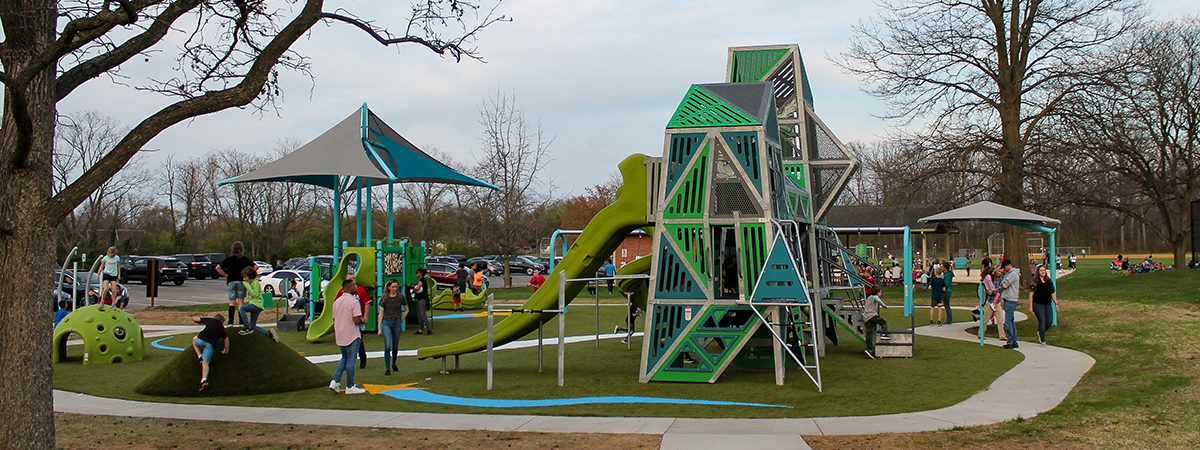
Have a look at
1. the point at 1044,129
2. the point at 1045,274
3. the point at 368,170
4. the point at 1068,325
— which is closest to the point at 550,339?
the point at 368,170

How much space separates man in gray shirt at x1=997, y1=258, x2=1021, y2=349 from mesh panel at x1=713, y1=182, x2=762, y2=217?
6.43m

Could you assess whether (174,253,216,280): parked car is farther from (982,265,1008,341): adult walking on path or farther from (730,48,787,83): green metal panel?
(982,265,1008,341): adult walking on path

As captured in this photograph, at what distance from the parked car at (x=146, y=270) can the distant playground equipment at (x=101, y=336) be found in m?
31.2

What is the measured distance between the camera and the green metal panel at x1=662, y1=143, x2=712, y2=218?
11984mm

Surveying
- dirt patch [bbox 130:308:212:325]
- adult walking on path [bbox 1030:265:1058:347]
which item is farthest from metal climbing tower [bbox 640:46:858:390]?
dirt patch [bbox 130:308:212:325]

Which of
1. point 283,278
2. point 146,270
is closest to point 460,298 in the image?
point 283,278

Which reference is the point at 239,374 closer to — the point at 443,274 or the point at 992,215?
the point at 992,215

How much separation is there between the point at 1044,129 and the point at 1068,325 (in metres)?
12.8

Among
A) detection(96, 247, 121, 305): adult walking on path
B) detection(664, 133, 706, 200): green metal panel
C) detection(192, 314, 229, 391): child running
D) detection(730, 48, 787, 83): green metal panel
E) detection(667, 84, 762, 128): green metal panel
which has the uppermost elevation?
detection(730, 48, 787, 83): green metal panel

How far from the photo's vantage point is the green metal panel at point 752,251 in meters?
11.7

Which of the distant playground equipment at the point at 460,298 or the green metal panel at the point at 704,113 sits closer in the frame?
the green metal panel at the point at 704,113

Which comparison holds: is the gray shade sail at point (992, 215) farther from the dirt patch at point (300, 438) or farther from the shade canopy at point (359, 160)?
the dirt patch at point (300, 438)

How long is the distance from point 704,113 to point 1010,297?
7615 mm

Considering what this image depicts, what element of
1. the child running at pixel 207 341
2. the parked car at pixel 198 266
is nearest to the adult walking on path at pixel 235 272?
the child running at pixel 207 341
